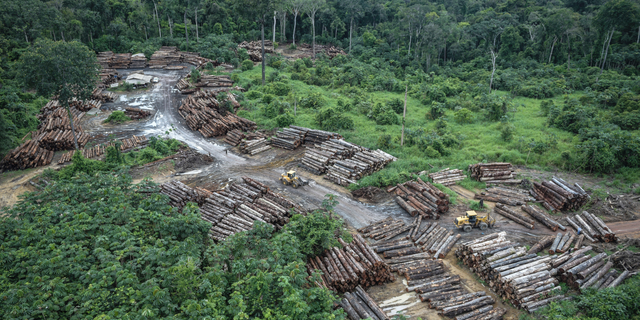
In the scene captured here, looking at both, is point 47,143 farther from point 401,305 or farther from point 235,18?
point 235,18

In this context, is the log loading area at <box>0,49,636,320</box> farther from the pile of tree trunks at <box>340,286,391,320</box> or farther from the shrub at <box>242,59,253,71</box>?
the shrub at <box>242,59,253,71</box>

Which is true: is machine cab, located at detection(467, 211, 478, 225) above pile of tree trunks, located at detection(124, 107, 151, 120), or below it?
below

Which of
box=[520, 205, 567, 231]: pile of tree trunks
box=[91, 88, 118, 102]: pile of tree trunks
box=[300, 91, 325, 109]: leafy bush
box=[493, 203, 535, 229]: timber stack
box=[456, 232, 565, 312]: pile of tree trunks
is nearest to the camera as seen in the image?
box=[456, 232, 565, 312]: pile of tree trunks

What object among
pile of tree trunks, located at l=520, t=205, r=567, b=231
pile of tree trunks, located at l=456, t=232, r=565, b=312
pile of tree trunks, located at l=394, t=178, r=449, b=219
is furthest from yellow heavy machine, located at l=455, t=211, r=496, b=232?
pile of tree trunks, located at l=520, t=205, r=567, b=231

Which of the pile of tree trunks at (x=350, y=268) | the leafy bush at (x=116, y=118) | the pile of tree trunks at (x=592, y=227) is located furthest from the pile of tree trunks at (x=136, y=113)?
the pile of tree trunks at (x=592, y=227)

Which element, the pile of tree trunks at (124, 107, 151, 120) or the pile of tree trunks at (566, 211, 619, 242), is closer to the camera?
the pile of tree trunks at (566, 211, 619, 242)

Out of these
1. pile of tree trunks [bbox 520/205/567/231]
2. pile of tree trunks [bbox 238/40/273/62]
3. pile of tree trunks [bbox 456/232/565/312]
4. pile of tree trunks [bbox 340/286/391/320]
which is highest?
pile of tree trunks [bbox 238/40/273/62]

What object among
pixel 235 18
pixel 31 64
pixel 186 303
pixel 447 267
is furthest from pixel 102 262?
pixel 235 18

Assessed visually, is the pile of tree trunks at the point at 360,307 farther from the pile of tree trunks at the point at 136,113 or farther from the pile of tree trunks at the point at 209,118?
the pile of tree trunks at the point at 136,113
